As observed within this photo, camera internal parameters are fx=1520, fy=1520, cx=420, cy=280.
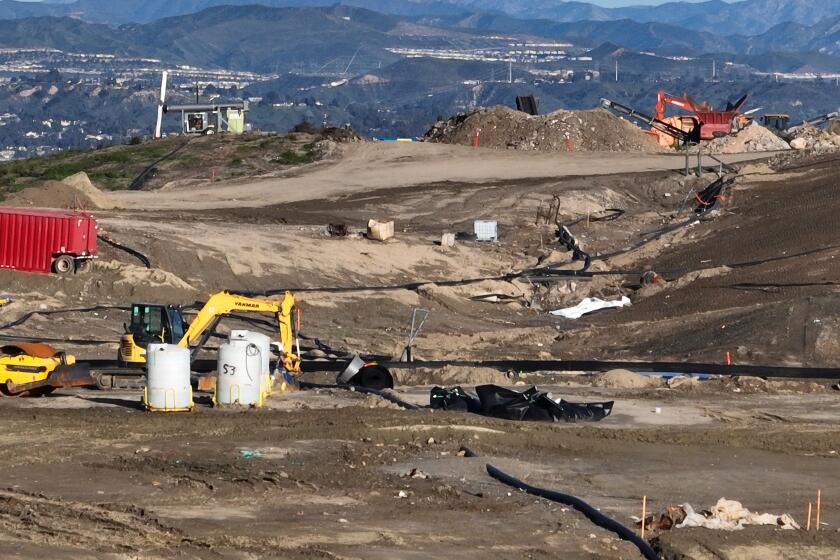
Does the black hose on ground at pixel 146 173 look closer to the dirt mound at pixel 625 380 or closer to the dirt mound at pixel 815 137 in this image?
the dirt mound at pixel 815 137

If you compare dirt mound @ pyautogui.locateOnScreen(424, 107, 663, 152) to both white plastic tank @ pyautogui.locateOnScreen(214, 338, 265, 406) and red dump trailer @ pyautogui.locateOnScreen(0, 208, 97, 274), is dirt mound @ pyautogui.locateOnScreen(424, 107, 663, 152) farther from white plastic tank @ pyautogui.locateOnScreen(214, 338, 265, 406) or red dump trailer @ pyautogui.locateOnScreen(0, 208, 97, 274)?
white plastic tank @ pyautogui.locateOnScreen(214, 338, 265, 406)

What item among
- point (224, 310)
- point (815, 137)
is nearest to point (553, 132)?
point (815, 137)

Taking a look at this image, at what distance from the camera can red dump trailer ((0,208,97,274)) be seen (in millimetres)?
35844

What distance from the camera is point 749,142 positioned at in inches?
2734

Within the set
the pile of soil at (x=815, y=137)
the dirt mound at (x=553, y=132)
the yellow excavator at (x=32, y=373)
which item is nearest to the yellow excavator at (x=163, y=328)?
the yellow excavator at (x=32, y=373)

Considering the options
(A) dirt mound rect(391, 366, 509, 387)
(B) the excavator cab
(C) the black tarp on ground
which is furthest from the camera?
(A) dirt mound rect(391, 366, 509, 387)

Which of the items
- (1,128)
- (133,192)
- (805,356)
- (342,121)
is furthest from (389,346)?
(1,128)

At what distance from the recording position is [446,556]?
→ 15.9 metres

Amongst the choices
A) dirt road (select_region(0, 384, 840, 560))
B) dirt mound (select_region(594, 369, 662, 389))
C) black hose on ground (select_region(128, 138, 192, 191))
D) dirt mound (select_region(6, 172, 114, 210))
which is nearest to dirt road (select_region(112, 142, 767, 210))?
dirt mound (select_region(6, 172, 114, 210))

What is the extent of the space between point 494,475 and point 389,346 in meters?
14.1

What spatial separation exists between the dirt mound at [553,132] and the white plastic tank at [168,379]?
45423mm

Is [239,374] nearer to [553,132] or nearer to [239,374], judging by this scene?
[239,374]

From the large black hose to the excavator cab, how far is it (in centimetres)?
799

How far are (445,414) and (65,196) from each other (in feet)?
84.8
